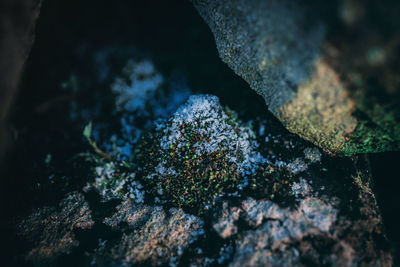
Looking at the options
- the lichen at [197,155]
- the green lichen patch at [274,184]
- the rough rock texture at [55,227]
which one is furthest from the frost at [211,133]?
the rough rock texture at [55,227]

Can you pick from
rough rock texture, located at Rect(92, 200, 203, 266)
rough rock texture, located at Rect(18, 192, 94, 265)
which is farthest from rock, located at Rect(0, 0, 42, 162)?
rough rock texture, located at Rect(92, 200, 203, 266)

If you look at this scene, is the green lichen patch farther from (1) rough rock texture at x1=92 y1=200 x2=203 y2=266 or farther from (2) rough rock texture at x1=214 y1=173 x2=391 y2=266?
(1) rough rock texture at x1=92 y1=200 x2=203 y2=266

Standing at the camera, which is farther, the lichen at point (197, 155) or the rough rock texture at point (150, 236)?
the lichen at point (197, 155)

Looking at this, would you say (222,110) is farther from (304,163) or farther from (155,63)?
(155,63)

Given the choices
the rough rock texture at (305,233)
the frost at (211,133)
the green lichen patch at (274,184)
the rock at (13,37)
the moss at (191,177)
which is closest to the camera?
the rough rock texture at (305,233)

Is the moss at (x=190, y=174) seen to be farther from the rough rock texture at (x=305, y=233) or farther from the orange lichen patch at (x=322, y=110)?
the orange lichen patch at (x=322, y=110)

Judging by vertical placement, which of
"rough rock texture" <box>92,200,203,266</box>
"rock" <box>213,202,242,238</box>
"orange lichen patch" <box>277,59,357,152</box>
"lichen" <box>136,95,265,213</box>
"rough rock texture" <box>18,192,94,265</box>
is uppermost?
"orange lichen patch" <box>277,59,357,152</box>

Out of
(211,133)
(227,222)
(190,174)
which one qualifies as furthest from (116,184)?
(227,222)

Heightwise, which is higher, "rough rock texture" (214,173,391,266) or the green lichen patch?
the green lichen patch
